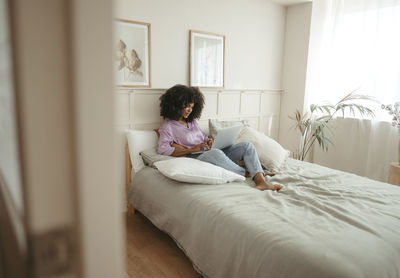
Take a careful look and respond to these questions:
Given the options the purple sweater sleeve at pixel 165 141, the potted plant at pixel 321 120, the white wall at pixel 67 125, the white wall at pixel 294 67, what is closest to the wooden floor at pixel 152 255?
the purple sweater sleeve at pixel 165 141

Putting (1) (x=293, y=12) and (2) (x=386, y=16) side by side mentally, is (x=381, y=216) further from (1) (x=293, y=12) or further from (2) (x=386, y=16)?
(1) (x=293, y=12)

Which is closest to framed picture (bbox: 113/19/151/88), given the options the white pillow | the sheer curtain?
the white pillow

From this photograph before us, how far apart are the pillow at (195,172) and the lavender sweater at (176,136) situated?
305 mm

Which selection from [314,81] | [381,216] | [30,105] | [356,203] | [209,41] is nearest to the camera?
[30,105]

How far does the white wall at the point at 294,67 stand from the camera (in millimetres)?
3473

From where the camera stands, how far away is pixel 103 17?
29cm

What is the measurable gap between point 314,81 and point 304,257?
9.59 ft

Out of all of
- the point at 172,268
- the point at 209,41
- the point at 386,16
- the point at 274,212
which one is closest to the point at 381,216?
the point at 274,212

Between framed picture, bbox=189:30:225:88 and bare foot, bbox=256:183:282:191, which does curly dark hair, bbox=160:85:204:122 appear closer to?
framed picture, bbox=189:30:225:88

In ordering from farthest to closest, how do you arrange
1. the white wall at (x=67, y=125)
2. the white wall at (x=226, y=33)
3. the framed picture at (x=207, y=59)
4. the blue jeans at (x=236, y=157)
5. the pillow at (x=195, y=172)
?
the framed picture at (x=207, y=59)
the white wall at (x=226, y=33)
the blue jeans at (x=236, y=157)
the pillow at (x=195, y=172)
the white wall at (x=67, y=125)

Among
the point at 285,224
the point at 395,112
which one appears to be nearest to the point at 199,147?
the point at 285,224

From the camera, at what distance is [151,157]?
230 cm

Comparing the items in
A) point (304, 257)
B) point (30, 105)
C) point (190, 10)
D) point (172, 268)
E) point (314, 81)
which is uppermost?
point (190, 10)

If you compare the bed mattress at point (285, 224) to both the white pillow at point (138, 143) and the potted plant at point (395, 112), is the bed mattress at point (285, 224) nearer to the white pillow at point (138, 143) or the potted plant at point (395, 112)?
the white pillow at point (138, 143)
